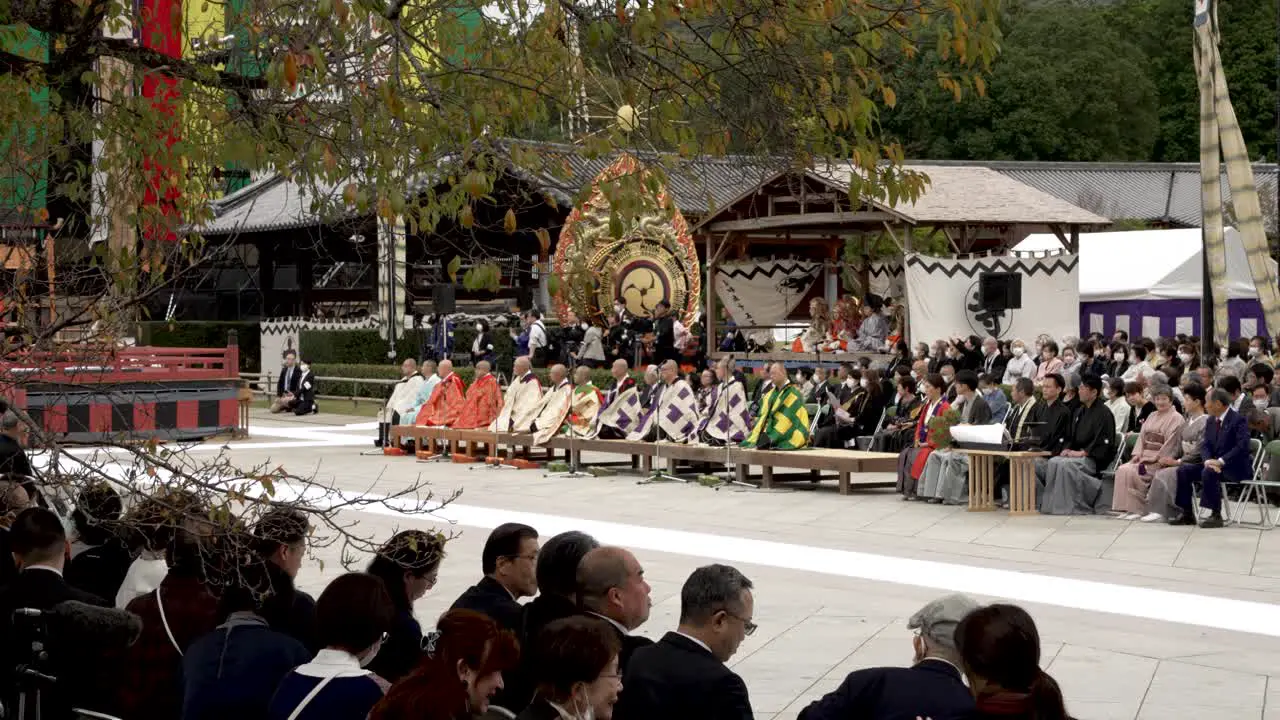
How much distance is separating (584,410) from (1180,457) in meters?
8.52

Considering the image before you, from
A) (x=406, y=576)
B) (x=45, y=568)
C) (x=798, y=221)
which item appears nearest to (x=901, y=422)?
(x=798, y=221)

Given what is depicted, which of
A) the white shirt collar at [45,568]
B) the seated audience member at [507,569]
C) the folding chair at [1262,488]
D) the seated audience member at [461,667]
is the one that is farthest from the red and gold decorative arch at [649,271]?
the seated audience member at [461,667]

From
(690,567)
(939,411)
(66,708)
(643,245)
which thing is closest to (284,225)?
(643,245)

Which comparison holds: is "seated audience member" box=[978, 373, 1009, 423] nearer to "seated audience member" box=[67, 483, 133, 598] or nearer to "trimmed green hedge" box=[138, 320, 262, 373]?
"seated audience member" box=[67, 483, 133, 598]

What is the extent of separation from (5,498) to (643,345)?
2326 cm

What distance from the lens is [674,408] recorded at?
19609mm

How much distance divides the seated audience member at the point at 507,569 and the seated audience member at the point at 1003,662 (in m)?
2.15

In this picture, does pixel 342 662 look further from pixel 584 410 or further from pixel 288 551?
pixel 584 410

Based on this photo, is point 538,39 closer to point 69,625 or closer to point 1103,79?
point 69,625

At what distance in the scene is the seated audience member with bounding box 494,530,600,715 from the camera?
527cm

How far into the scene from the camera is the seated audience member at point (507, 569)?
604 cm

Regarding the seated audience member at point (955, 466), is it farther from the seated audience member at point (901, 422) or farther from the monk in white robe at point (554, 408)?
the monk in white robe at point (554, 408)

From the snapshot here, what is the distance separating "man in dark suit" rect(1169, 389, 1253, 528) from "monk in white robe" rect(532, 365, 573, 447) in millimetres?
8993

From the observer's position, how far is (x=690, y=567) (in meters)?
12.4
